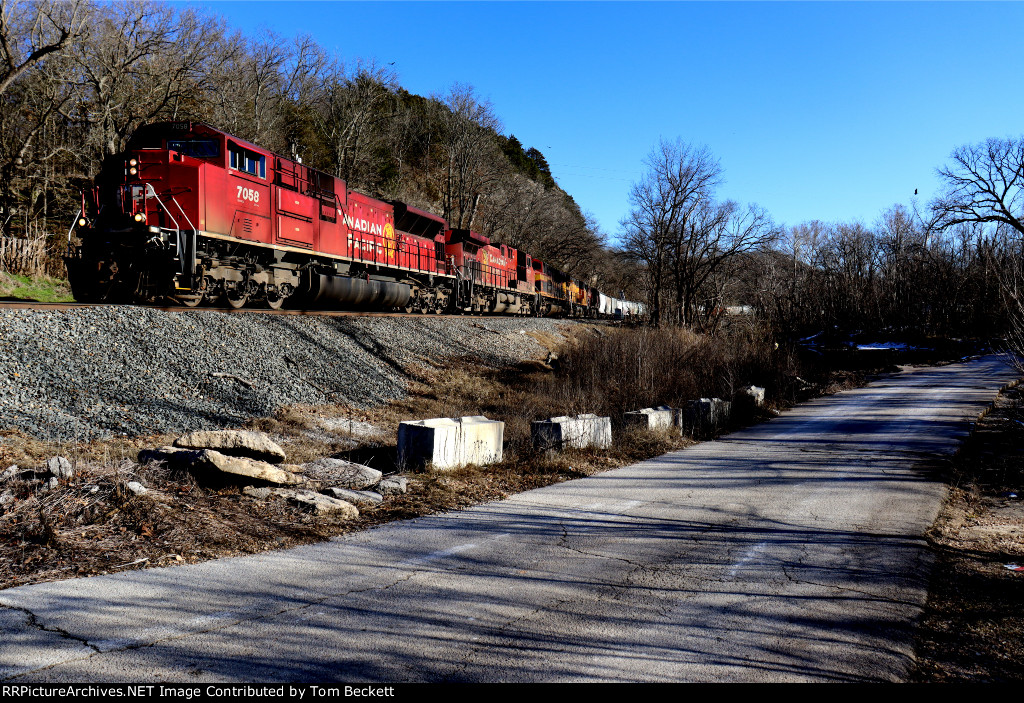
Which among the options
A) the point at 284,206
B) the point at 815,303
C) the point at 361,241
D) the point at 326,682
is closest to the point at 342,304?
the point at 361,241

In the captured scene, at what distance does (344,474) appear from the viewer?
23.4ft

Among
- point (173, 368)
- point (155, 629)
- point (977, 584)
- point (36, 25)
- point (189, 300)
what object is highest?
point (36, 25)

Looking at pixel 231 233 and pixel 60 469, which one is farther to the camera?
pixel 231 233

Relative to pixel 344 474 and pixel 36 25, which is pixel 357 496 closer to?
pixel 344 474

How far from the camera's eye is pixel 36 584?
393 centimetres

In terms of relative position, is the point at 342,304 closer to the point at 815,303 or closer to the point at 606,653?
the point at 606,653

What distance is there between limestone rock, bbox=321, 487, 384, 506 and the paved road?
701 mm

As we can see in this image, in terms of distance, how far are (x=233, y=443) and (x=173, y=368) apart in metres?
3.81

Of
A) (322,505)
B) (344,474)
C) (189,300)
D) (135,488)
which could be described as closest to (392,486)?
(344,474)

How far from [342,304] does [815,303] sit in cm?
4490

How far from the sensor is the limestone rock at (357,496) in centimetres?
628

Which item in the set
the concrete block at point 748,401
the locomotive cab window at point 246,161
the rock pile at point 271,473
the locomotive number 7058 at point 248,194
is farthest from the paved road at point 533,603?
the locomotive cab window at point 246,161

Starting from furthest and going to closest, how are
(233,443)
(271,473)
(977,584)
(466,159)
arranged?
(466,159) → (233,443) → (271,473) → (977,584)

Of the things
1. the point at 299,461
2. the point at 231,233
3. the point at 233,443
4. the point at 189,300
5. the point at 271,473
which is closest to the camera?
the point at 271,473
